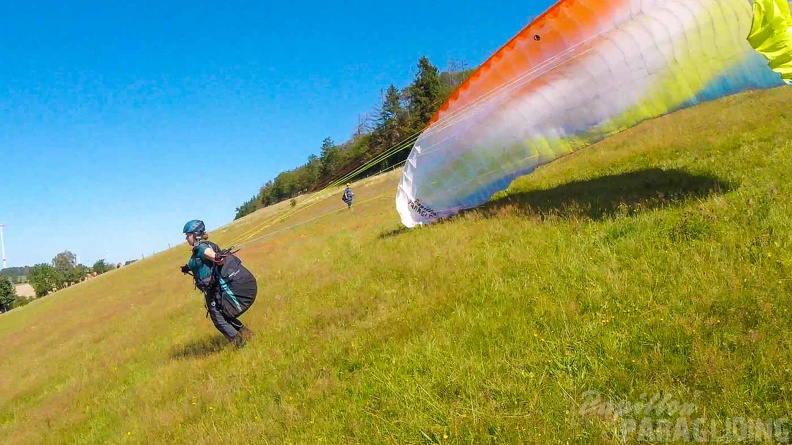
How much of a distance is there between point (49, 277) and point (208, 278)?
175 m

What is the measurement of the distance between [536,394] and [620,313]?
4.08 ft

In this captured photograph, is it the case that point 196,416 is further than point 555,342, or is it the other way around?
point 196,416

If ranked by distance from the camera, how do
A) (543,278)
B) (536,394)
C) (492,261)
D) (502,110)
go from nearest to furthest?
1. (536,394)
2. (543,278)
3. (492,261)
4. (502,110)

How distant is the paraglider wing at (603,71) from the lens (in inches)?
234

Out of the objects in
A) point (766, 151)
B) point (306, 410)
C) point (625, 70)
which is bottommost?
point (766, 151)

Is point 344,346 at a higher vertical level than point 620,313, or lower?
higher

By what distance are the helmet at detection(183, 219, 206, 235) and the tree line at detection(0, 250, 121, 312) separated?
137740mm

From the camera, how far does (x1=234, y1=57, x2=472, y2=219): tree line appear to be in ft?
30.0

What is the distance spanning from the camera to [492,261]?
6.19 metres

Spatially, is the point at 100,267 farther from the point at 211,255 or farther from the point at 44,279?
the point at 211,255

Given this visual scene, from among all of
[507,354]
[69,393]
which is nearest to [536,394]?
[507,354]

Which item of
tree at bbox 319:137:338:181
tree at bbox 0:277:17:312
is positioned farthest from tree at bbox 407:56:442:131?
tree at bbox 0:277:17:312

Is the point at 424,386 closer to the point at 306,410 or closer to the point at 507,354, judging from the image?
the point at 507,354

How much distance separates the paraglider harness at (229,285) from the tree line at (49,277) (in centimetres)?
13801
